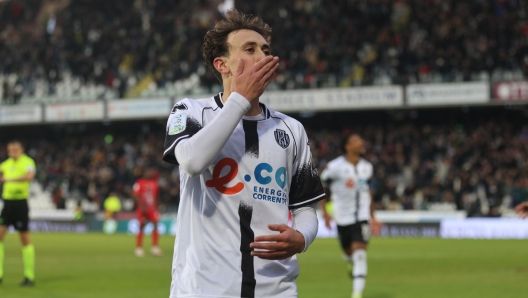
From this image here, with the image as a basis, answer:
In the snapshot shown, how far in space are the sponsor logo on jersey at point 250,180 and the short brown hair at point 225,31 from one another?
552 millimetres

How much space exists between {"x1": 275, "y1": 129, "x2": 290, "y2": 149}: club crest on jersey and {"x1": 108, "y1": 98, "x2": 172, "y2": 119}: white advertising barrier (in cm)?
3507

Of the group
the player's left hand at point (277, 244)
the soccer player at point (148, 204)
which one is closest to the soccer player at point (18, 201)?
the soccer player at point (148, 204)

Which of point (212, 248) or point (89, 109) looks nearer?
point (212, 248)

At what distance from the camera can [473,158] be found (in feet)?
105

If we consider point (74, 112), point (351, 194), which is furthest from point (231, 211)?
point (74, 112)

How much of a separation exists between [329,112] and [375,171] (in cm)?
589

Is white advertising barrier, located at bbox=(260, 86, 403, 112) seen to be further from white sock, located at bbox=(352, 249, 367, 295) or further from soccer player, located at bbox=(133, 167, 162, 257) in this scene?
white sock, located at bbox=(352, 249, 367, 295)

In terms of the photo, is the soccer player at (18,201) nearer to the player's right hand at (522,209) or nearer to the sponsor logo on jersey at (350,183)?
the sponsor logo on jersey at (350,183)

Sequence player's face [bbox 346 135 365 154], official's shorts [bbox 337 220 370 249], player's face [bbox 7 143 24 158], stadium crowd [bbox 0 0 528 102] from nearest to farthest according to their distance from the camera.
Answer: official's shorts [bbox 337 220 370 249] → player's face [bbox 346 135 365 154] → player's face [bbox 7 143 24 158] → stadium crowd [bbox 0 0 528 102]

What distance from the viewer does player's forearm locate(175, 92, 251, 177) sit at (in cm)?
316

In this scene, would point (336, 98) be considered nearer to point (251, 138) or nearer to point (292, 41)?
point (292, 41)

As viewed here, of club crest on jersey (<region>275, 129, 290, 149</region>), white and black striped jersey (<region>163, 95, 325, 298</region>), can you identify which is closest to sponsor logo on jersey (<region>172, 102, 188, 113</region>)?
white and black striped jersey (<region>163, 95, 325, 298</region>)

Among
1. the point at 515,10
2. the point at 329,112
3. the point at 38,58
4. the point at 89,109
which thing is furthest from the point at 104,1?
the point at 515,10

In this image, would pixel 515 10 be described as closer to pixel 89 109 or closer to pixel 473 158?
pixel 473 158
